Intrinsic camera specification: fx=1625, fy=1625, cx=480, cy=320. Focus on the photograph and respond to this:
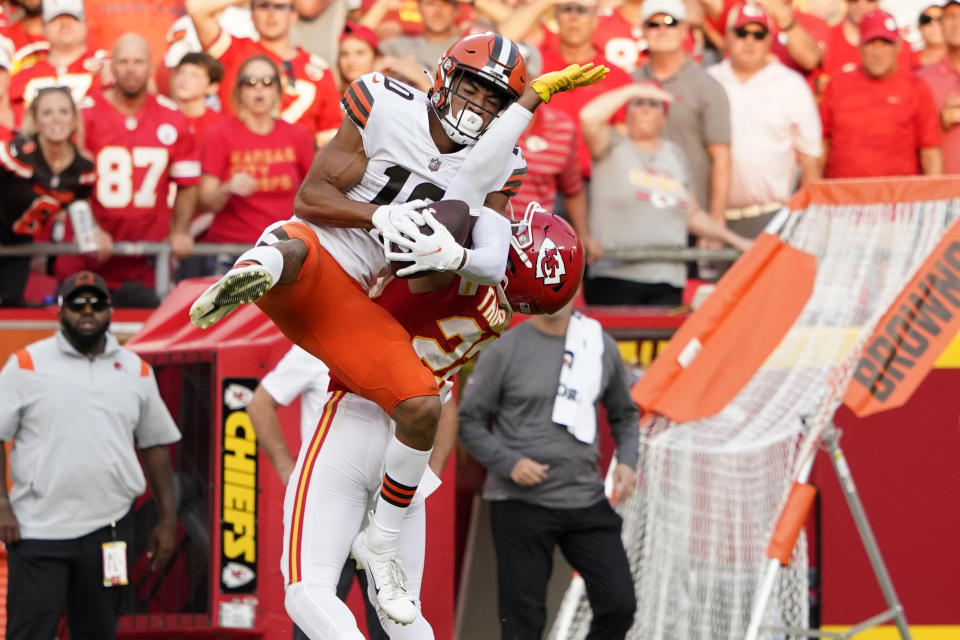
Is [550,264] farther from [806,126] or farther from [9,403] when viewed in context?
[806,126]

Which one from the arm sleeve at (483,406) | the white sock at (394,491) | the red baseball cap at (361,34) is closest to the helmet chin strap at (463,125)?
the white sock at (394,491)

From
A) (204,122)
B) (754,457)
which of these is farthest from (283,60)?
(754,457)

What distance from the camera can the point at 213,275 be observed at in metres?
7.91

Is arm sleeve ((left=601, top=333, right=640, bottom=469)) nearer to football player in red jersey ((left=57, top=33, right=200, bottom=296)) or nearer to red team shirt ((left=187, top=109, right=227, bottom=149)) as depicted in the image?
football player in red jersey ((left=57, top=33, right=200, bottom=296))

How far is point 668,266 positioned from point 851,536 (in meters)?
1.63

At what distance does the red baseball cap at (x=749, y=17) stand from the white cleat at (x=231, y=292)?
5116 mm

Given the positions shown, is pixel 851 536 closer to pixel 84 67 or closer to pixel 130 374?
pixel 130 374

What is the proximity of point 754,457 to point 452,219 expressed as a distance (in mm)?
3112

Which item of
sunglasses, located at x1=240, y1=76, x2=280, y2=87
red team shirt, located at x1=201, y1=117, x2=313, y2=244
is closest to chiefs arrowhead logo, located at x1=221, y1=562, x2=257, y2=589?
red team shirt, located at x1=201, y1=117, x2=313, y2=244

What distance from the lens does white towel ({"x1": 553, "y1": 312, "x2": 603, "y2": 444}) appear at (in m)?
6.99

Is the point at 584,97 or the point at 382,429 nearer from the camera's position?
the point at 382,429

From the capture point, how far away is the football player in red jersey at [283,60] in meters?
8.73

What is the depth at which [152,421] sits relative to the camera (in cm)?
692

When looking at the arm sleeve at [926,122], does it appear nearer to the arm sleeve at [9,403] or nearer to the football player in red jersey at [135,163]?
the football player in red jersey at [135,163]
